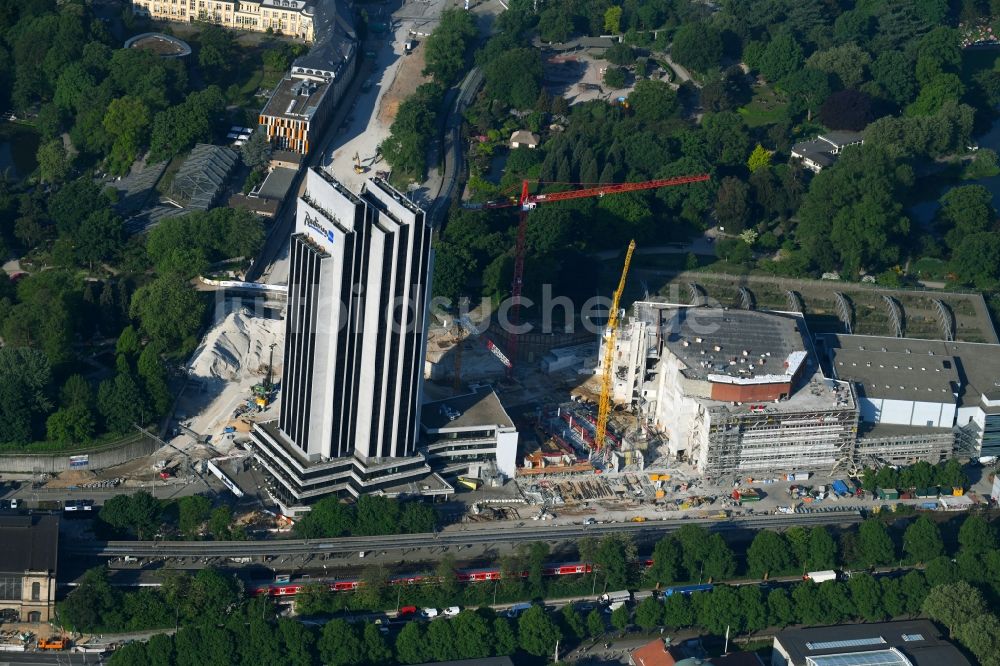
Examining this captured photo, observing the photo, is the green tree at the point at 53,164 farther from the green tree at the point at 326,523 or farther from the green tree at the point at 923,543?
the green tree at the point at 923,543

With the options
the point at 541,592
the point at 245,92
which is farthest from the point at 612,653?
the point at 245,92

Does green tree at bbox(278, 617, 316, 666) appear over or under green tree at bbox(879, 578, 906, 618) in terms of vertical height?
under

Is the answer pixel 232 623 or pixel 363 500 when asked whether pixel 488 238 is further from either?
pixel 232 623

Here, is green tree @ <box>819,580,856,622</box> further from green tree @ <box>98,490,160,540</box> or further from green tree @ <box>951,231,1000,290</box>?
green tree @ <box>951,231,1000,290</box>

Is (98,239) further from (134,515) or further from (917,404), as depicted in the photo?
(917,404)

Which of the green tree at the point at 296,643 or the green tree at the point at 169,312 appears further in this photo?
the green tree at the point at 169,312

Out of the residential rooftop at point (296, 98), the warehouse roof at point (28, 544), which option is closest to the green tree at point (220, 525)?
the warehouse roof at point (28, 544)

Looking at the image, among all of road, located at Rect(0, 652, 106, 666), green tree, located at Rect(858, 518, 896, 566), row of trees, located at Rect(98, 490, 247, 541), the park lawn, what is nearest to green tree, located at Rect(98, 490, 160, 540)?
row of trees, located at Rect(98, 490, 247, 541)
